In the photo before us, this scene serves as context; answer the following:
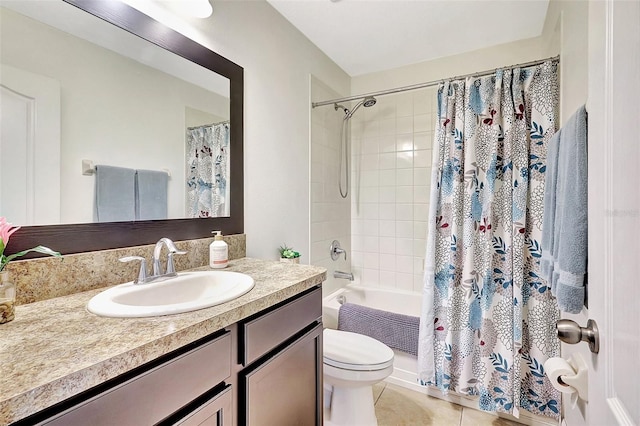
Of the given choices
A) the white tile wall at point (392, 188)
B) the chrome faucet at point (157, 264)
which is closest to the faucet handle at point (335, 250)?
the white tile wall at point (392, 188)

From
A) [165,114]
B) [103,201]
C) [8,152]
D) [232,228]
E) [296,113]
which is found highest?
[296,113]

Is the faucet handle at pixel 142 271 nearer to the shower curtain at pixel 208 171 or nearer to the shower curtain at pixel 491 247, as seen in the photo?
the shower curtain at pixel 208 171

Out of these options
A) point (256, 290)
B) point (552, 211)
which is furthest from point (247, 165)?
point (552, 211)

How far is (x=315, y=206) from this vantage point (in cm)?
225

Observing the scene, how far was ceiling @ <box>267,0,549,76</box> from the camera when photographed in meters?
1.75

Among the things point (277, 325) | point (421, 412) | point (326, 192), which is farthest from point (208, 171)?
point (421, 412)

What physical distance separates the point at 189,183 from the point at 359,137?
1.88 m

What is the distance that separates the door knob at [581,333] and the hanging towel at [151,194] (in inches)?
52.9

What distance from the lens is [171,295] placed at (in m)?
1.04

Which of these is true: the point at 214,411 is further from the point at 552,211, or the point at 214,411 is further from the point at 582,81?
the point at 582,81

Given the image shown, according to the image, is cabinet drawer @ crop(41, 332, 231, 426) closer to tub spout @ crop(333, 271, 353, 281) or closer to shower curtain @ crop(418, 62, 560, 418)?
shower curtain @ crop(418, 62, 560, 418)

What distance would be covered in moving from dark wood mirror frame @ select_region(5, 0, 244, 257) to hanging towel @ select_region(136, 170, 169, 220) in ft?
0.11

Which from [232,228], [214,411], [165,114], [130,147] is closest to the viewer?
[214,411]

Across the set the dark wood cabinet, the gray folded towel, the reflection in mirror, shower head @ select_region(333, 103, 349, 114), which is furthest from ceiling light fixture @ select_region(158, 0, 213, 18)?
the gray folded towel
